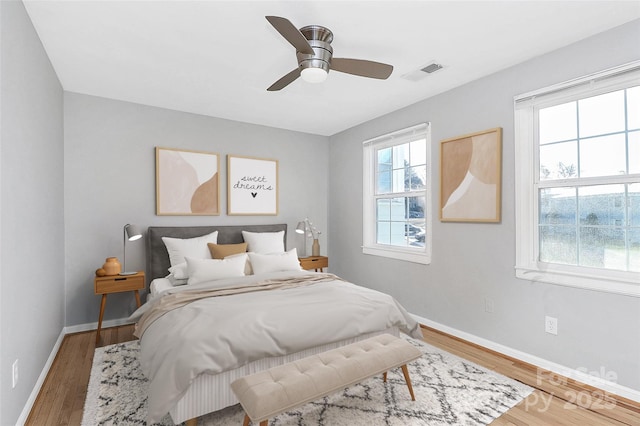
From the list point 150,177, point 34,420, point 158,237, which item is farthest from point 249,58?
point 34,420

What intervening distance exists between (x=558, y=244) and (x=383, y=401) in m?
1.88

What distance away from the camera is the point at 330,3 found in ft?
6.67

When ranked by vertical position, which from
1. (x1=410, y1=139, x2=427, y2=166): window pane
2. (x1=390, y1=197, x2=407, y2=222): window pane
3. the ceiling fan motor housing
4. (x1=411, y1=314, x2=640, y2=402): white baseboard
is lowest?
(x1=411, y1=314, x2=640, y2=402): white baseboard

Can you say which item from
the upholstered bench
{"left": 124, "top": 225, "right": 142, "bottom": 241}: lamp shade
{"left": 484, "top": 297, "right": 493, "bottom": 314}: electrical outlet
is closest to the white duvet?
the upholstered bench

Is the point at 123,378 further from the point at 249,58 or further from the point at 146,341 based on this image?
the point at 249,58

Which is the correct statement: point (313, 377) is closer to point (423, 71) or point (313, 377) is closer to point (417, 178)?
point (423, 71)

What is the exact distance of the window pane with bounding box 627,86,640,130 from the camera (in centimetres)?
228

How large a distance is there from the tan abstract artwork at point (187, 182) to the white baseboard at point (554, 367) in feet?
10.4

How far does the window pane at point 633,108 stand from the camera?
228cm

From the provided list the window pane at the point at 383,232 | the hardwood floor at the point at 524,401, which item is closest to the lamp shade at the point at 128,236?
the hardwood floor at the point at 524,401

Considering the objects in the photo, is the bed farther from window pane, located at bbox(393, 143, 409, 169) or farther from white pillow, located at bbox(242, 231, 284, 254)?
window pane, located at bbox(393, 143, 409, 169)

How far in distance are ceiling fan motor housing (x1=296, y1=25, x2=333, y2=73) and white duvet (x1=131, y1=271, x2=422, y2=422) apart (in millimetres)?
1715

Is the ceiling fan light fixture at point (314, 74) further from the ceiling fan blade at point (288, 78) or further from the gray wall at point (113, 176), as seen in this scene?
the gray wall at point (113, 176)

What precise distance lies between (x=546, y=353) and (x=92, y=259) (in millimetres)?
4455
